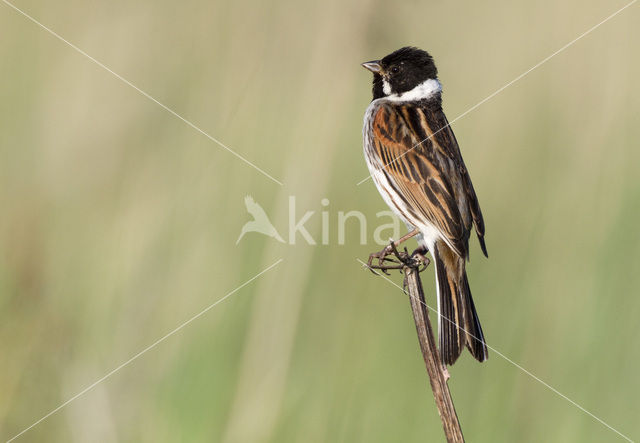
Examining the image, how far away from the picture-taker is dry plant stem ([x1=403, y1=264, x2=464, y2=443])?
6.57 ft

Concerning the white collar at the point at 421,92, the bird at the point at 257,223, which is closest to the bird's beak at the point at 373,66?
the white collar at the point at 421,92

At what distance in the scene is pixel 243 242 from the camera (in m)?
3.14

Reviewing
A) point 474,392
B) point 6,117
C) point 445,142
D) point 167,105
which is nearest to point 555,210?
point 445,142

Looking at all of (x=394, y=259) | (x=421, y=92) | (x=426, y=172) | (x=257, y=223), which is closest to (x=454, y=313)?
(x=394, y=259)

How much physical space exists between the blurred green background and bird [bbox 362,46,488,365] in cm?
20

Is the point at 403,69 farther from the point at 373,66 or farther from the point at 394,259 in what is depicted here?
the point at 394,259

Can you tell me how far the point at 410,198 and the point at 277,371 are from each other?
3.25 feet

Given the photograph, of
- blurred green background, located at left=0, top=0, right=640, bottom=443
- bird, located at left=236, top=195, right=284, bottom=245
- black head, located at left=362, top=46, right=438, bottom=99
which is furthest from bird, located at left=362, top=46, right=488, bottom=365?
bird, located at left=236, top=195, right=284, bottom=245

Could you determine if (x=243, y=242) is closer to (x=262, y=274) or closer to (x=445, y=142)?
(x=262, y=274)

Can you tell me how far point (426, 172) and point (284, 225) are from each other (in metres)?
0.68

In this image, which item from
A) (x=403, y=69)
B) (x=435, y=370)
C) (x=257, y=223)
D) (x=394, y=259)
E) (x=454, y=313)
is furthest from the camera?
(x=403, y=69)

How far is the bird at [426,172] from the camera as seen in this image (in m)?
2.72

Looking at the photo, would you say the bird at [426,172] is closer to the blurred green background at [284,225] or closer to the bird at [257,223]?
the blurred green background at [284,225]

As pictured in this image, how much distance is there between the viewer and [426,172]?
3.15 meters
